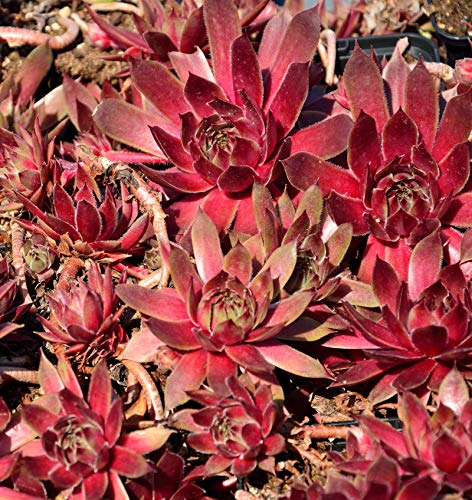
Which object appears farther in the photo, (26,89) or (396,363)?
(26,89)

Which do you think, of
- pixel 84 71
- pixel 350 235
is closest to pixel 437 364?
pixel 350 235

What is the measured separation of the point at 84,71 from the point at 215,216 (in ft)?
3.62

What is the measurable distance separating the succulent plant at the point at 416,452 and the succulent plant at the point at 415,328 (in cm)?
8

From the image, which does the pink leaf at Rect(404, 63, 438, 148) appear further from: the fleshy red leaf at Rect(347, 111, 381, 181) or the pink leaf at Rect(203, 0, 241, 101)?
the pink leaf at Rect(203, 0, 241, 101)

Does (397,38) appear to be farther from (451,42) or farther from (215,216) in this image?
(215,216)

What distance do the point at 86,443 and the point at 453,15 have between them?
85.8 inches

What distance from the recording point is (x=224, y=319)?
4.45 feet

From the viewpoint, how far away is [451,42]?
2490 millimetres

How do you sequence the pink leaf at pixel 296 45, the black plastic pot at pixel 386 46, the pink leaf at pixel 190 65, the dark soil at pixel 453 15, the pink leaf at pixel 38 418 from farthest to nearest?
the dark soil at pixel 453 15
the black plastic pot at pixel 386 46
the pink leaf at pixel 190 65
the pink leaf at pixel 296 45
the pink leaf at pixel 38 418

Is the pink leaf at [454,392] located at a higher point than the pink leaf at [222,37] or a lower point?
lower

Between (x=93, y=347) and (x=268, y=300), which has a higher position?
(x=268, y=300)

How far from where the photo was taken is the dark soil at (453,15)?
2561 millimetres

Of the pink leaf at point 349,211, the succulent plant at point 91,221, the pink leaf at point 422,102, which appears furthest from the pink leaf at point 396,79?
the succulent plant at point 91,221

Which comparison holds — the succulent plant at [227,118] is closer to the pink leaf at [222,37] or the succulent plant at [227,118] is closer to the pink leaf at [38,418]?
the pink leaf at [222,37]
